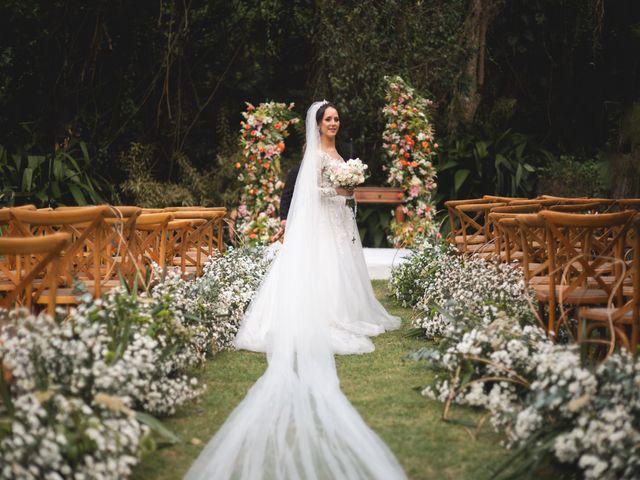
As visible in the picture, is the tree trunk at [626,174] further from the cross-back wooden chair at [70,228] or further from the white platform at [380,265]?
the cross-back wooden chair at [70,228]

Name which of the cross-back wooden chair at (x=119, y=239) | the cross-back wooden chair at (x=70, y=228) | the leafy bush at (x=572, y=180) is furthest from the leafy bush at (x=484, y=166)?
the cross-back wooden chair at (x=70, y=228)

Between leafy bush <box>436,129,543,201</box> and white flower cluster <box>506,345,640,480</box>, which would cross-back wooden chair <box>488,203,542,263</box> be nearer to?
white flower cluster <box>506,345,640,480</box>

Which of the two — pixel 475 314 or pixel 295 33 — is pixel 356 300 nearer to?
pixel 475 314

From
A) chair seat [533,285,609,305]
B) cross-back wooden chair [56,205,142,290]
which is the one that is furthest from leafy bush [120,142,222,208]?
chair seat [533,285,609,305]

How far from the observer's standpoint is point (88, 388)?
3.47 meters

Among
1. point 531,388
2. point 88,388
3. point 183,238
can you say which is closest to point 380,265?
point 183,238

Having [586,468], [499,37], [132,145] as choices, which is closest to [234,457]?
[586,468]

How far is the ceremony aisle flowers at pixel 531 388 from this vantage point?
3107 mm

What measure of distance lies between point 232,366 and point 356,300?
1654 millimetres

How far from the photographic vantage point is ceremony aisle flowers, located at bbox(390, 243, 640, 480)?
10.2 feet

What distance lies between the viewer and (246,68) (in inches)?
584

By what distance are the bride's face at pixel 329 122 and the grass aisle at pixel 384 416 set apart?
1924mm

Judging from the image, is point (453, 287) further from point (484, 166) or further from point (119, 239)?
point (484, 166)

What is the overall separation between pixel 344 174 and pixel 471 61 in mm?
7231
